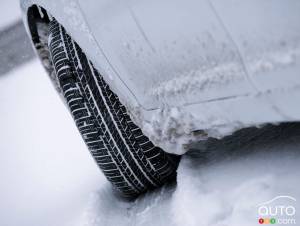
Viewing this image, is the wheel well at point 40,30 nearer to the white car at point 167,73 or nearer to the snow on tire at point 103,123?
the white car at point 167,73

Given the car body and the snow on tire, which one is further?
the snow on tire

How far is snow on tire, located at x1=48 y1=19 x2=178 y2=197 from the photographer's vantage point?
5.16 feet

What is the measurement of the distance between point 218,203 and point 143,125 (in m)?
0.42

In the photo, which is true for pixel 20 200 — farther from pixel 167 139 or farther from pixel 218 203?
pixel 218 203

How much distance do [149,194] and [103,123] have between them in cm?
45

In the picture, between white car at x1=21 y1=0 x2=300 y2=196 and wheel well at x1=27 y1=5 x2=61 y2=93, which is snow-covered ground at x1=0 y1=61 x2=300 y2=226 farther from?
wheel well at x1=27 y1=5 x2=61 y2=93

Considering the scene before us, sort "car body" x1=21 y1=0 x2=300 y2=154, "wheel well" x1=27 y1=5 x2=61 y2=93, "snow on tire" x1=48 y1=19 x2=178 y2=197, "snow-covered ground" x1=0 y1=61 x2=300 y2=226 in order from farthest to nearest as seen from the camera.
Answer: "wheel well" x1=27 y1=5 x2=61 y2=93
"snow on tire" x1=48 y1=19 x2=178 y2=197
"snow-covered ground" x1=0 y1=61 x2=300 y2=226
"car body" x1=21 y1=0 x2=300 y2=154

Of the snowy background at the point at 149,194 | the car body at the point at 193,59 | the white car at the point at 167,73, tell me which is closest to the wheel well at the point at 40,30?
the white car at the point at 167,73

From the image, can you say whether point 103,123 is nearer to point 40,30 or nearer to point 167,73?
point 167,73

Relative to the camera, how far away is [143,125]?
1439mm

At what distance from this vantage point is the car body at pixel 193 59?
2.93 ft

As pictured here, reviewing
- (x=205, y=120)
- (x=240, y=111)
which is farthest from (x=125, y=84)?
(x=240, y=111)


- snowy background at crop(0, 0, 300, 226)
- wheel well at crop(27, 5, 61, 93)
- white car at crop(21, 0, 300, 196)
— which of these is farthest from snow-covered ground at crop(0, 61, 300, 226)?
wheel well at crop(27, 5, 61, 93)

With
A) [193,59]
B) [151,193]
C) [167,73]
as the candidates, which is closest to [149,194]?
[151,193]
